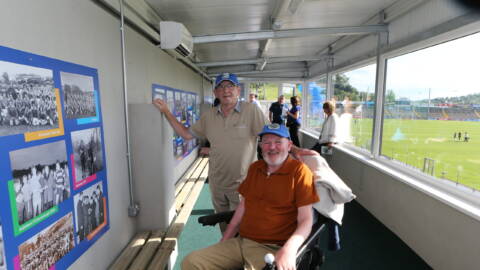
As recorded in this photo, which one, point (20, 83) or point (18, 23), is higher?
point (18, 23)

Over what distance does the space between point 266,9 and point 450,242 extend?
288 cm

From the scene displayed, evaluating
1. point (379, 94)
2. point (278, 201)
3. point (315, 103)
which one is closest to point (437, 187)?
point (379, 94)

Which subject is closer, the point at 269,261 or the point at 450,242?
the point at 269,261

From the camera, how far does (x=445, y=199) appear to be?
2.26 metres

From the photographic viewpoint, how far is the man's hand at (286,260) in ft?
4.32

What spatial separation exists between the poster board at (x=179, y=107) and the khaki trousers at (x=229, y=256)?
2017mm

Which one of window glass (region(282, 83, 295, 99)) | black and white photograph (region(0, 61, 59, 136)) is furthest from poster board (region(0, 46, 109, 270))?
window glass (region(282, 83, 295, 99))

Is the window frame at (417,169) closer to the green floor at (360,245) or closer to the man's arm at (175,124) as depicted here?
the green floor at (360,245)

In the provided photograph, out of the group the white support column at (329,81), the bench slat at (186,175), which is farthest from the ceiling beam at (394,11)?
the bench slat at (186,175)

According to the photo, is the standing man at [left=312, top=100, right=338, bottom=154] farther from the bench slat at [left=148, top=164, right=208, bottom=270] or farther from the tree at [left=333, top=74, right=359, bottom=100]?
the bench slat at [left=148, top=164, right=208, bottom=270]

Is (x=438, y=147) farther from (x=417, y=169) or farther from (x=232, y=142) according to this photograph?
(x=232, y=142)

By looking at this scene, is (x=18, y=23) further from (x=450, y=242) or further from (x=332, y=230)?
(x=450, y=242)

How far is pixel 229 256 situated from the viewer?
1596 millimetres

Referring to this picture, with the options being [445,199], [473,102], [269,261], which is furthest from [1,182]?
[473,102]
